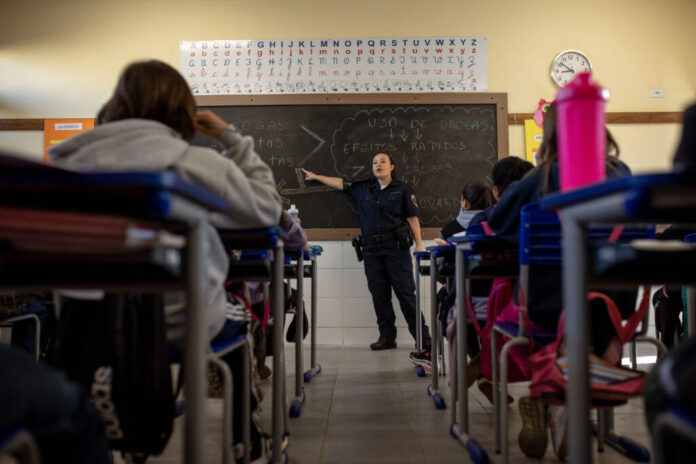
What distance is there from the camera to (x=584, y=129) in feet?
2.90

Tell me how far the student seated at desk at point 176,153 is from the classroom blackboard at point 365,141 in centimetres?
274

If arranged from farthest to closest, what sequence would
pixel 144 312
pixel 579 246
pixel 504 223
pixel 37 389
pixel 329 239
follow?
1. pixel 329 239
2. pixel 504 223
3. pixel 144 312
4. pixel 579 246
5. pixel 37 389

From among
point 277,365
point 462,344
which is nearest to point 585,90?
point 462,344

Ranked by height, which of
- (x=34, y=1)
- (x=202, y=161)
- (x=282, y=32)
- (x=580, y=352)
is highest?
(x=34, y=1)

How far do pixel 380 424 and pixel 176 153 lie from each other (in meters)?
1.38

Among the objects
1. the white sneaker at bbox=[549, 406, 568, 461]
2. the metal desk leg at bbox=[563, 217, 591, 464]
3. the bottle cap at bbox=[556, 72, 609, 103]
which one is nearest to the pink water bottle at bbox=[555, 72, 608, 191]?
the bottle cap at bbox=[556, 72, 609, 103]

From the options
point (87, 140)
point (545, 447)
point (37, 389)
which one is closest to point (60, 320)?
point (87, 140)

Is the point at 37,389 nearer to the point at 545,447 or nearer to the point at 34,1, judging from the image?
the point at 545,447

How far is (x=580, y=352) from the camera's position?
33.2 inches

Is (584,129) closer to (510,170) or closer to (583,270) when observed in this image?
(583,270)

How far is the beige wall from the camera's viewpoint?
4.09 metres

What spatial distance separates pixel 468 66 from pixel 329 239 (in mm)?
1895

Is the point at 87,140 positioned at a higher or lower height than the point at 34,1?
lower

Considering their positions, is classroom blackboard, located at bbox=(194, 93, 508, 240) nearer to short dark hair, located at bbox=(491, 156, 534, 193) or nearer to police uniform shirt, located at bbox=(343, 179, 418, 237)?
police uniform shirt, located at bbox=(343, 179, 418, 237)
